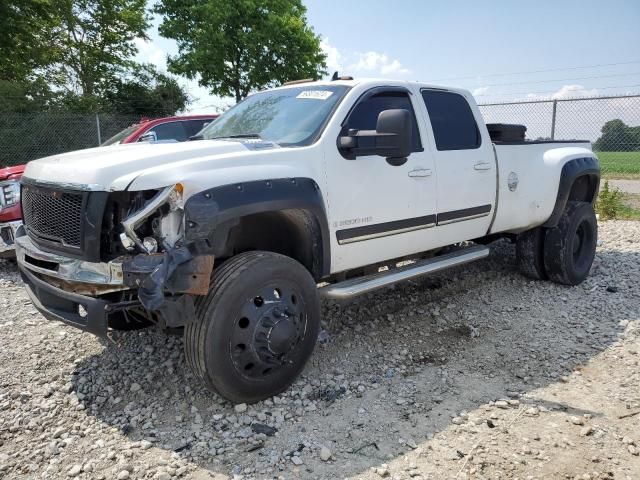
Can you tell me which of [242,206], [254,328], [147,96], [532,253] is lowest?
[532,253]

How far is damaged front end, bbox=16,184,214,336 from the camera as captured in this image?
2.72 meters

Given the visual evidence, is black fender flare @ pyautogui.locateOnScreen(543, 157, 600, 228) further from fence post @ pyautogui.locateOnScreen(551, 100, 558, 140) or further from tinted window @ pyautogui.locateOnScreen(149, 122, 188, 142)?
fence post @ pyautogui.locateOnScreen(551, 100, 558, 140)

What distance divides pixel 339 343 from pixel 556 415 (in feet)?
5.49

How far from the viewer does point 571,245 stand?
5.59 metres

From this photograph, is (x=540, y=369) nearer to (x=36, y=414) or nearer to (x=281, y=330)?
(x=281, y=330)

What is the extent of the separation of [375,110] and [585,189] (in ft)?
11.1

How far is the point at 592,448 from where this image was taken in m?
2.79

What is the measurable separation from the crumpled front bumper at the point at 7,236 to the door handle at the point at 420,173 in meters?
4.23

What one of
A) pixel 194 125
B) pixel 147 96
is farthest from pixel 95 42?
pixel 194 125

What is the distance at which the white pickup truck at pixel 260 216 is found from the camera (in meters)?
2.83

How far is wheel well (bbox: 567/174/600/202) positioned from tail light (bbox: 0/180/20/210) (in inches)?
244

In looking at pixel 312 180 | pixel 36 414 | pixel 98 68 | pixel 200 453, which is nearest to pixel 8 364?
pixel 36 414

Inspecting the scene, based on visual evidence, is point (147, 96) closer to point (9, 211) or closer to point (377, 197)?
point (9, 211)

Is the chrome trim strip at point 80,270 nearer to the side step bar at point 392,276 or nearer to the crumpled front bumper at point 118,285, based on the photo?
the crumpled front bumper at point 118,285
